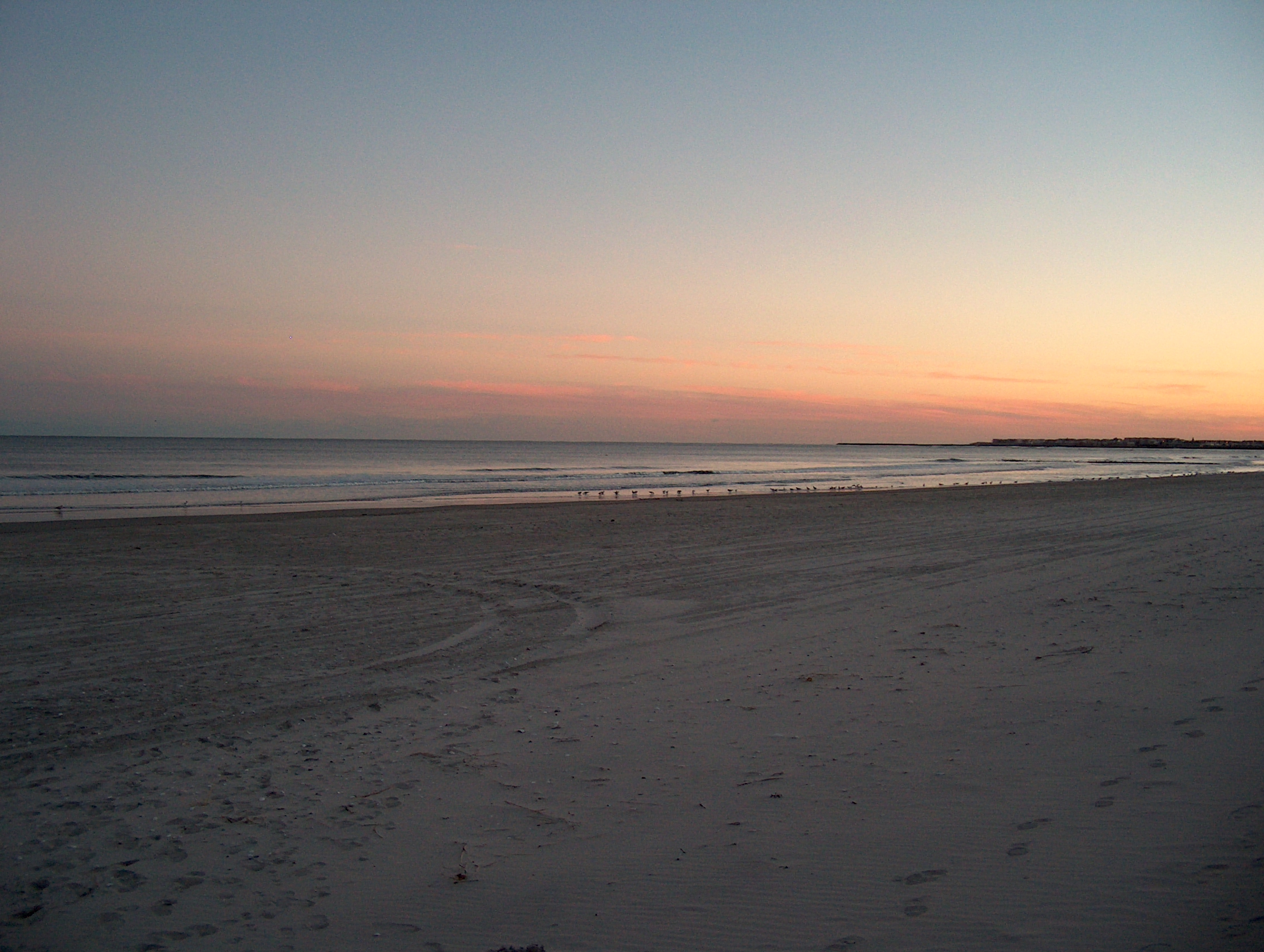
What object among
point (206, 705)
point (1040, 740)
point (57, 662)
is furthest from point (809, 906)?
point (57, 662)

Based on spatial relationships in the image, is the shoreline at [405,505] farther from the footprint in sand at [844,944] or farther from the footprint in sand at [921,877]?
the footprint in sand at [844,944]

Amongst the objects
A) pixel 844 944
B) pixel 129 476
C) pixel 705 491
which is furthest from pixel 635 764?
pixel 129 476

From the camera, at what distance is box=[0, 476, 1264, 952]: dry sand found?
3209mm

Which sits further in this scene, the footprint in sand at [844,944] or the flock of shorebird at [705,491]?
the flock of shorebird at [705,491]

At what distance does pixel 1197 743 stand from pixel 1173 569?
24.8ft

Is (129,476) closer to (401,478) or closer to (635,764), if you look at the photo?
(401,478)

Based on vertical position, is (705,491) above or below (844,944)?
above

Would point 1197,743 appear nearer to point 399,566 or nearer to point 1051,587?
point 1051,587

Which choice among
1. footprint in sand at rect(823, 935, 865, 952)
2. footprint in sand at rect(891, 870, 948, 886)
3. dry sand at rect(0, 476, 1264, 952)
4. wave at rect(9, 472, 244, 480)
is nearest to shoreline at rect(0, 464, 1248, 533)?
dry sand at rect(0, 476, 1264, 952)

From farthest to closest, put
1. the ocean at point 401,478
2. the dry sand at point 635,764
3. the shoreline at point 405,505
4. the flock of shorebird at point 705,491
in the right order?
the flock of shorebird at point 705,491
the ocean at point 401,478
the shoreline at point 405,505
the dry sand at point 635,764

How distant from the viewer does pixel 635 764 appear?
15.5ft

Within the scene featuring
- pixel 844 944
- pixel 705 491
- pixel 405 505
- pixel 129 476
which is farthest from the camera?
pixel 129 476

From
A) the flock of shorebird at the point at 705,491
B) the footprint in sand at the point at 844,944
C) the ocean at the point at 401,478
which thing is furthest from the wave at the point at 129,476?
the footprint in sand at the point at 844,944

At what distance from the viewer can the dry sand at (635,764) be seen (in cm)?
321
